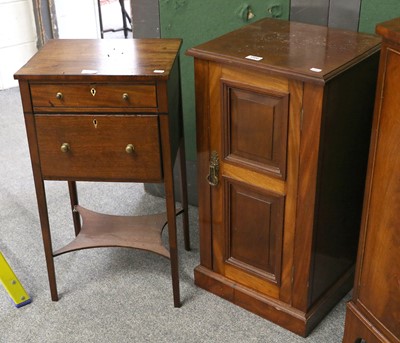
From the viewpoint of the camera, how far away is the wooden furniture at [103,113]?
1999 mm

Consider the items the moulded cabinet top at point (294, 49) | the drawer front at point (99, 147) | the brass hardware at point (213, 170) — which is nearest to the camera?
the moulded cabinet top at point (294, 49)

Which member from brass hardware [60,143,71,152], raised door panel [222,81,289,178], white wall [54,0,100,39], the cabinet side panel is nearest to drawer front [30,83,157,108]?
brass hardware [60,143,71,152]

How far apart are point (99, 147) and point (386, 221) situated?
0.95 meters

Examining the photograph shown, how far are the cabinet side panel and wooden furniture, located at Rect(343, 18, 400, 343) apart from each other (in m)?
0.18

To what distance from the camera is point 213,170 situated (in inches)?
85.8

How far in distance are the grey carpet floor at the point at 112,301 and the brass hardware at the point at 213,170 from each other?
0.50 m

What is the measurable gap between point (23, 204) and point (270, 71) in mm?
1725

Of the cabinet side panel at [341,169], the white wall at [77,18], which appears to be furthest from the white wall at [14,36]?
the cabinet side panel at [341,169]

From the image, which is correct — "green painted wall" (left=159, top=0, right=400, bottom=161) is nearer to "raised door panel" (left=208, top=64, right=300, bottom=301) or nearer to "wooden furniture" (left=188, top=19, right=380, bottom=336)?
"wooden furniture" (left=188, top=19, right=380, bottom=336)

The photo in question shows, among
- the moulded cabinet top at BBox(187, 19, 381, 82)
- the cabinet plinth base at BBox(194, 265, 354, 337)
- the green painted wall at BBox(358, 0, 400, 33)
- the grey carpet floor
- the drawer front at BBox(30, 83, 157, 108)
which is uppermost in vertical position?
the green painted wall at BBox(358, 0, 400, 33)

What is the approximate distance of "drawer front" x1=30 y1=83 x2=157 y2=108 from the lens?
2.00 metres

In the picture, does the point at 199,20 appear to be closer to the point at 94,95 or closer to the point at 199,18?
the point at 199,18

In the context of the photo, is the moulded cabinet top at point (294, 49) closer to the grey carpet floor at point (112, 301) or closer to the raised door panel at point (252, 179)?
the raised door panel at point (252, 179)

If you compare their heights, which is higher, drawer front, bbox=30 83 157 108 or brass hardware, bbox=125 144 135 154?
drawer front, bbox=30 83 157 108
